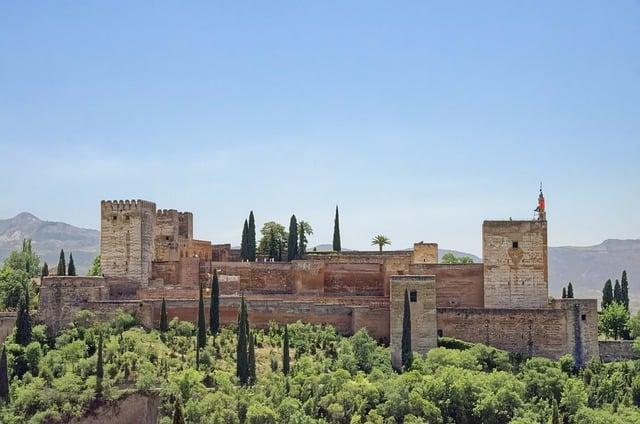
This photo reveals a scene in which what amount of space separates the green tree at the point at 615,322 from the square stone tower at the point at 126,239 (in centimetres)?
1946

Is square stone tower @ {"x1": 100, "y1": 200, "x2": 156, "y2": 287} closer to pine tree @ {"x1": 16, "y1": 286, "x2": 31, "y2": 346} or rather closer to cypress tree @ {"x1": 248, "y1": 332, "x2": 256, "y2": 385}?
pine tree @ {"x1": 16, "y1": 286, "x2": 31, "y2": 346}

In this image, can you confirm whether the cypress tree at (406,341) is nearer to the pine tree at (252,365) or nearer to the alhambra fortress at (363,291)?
the alhambra fortress at (363,291)

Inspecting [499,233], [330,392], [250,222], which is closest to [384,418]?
[330,392]

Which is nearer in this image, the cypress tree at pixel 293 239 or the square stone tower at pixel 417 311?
the square stone tower at pixel 417 311

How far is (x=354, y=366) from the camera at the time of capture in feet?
115

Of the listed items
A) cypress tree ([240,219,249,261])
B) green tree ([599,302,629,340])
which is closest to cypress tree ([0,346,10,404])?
cypress tree ([240,219,249,261])

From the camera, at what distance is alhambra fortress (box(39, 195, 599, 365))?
38.0m

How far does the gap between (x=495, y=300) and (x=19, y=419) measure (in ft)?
59.6

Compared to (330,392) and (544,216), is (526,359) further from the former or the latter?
(330,392)

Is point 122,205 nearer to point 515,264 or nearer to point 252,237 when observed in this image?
point 252,237

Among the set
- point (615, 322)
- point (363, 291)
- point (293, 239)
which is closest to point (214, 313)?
point (363, 291)

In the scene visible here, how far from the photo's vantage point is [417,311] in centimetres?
3741

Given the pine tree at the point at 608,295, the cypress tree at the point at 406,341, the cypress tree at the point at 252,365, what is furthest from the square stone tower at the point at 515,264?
the cypress tree at the point at 252,365

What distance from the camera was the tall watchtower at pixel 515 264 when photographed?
39.7m
